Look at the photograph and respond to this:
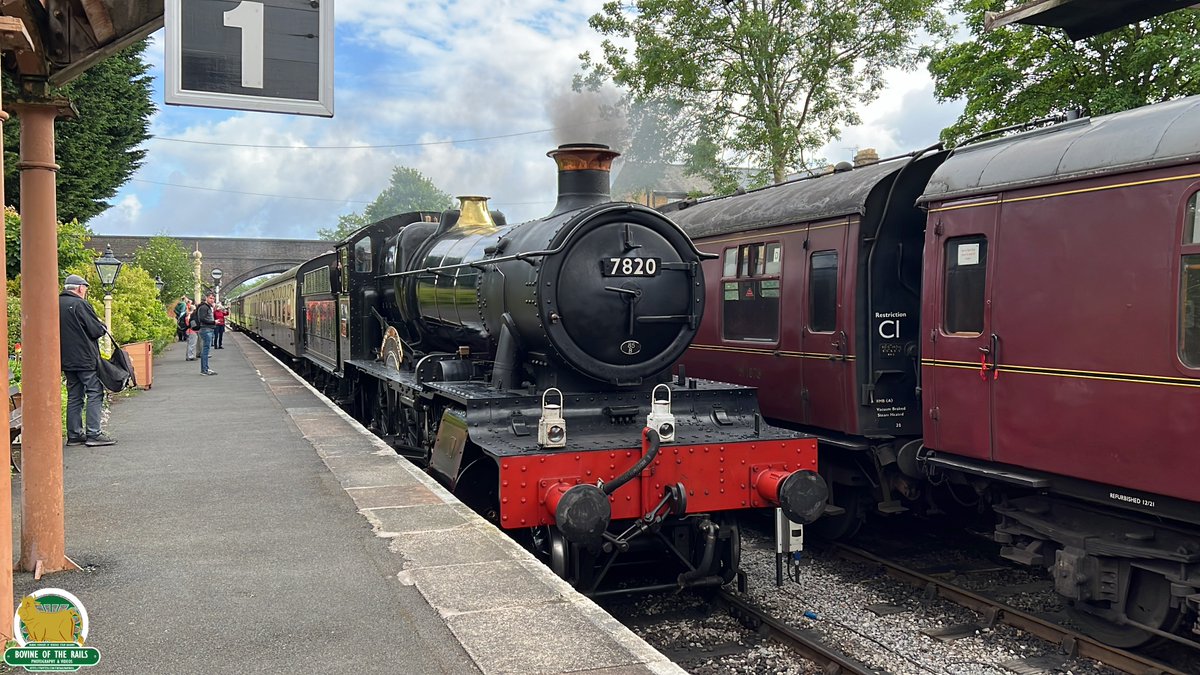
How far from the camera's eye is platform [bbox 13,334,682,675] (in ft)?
12.3

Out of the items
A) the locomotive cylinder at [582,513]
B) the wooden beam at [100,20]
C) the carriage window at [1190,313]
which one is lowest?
the locomotive cylinder at [582,513]

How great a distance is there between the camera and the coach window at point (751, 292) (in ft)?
26.6

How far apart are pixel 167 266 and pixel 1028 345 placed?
38623mm

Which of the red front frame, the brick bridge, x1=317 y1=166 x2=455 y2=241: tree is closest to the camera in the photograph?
the red front frame

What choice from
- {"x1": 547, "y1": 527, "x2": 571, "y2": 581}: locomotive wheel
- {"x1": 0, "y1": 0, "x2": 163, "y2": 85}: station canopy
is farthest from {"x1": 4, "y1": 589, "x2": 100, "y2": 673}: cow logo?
{"x1": 547, "y1": 527, "x2": 571, "y2": 581}: locomotive wheel

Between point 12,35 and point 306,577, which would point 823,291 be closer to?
point 306,577

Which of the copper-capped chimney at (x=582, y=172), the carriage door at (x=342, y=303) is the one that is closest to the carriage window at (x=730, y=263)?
the copper-capped chimney at (x=582, y=172)

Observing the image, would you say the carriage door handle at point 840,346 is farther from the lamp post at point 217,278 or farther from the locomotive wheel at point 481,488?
the lamp post at point 217,278

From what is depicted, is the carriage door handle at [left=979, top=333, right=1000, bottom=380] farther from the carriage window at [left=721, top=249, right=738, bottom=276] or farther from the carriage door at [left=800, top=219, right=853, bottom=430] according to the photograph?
the carriage window at [left=721, top=249, right=738, bottom=276]

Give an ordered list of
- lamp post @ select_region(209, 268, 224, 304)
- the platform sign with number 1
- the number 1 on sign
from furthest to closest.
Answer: lamp post @ select_region(209, 268, 224, 304), the number 1 on sign, the platform sign with number 1

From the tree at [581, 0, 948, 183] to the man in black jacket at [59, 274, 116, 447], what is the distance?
11.7 metres

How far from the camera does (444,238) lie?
31.8ft

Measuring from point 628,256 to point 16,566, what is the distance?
13.3ft

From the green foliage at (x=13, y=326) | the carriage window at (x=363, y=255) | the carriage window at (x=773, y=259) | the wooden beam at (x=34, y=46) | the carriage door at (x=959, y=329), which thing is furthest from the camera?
the green foliage at (x=13, y=326)
